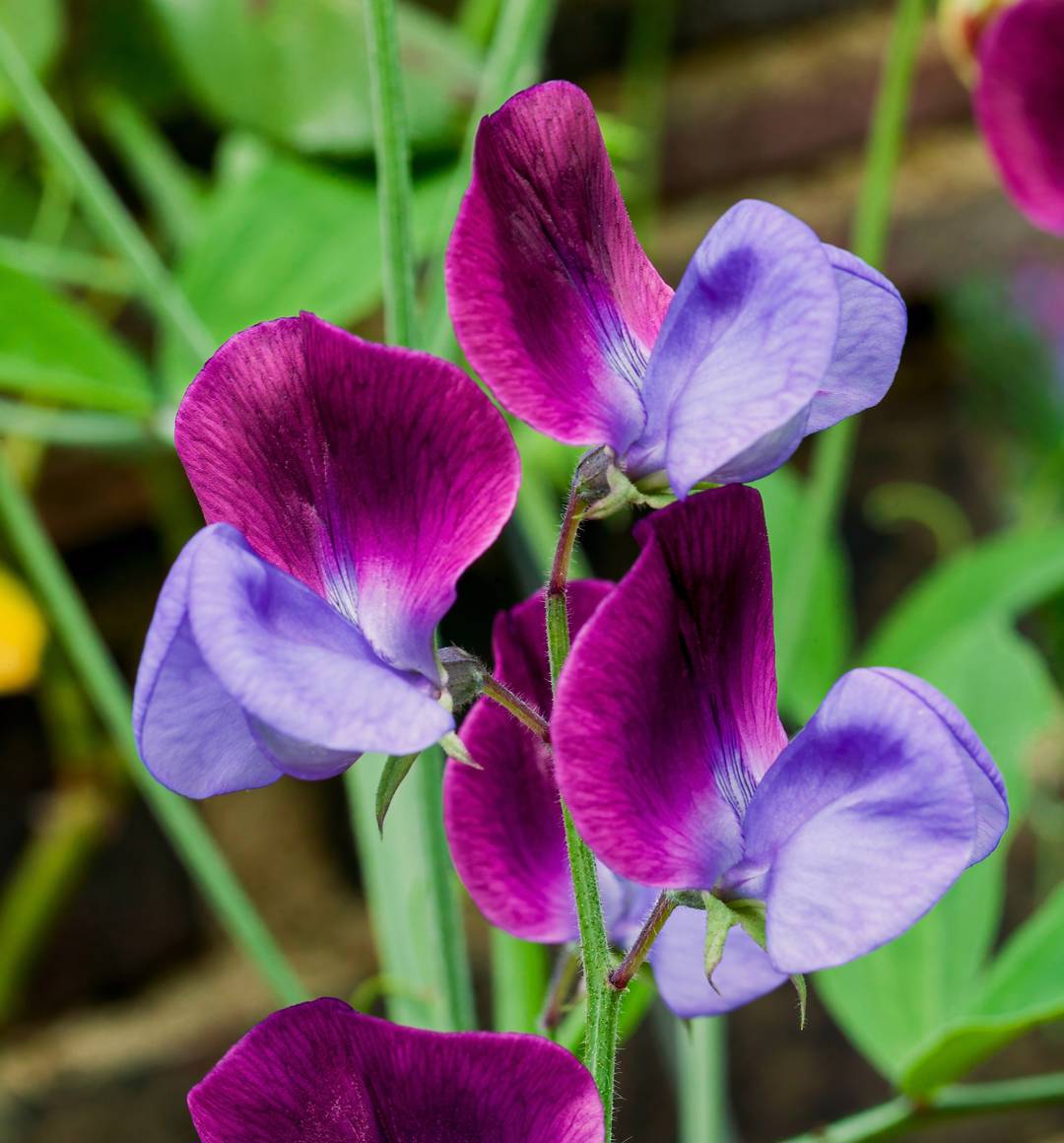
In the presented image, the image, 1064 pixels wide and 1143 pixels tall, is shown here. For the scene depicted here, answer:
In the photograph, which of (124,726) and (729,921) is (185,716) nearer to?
A: (729,921)

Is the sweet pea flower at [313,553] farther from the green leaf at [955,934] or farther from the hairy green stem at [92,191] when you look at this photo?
the green leaf at [955,934]

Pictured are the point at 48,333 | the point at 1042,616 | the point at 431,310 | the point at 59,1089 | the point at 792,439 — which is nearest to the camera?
the point at 792,439

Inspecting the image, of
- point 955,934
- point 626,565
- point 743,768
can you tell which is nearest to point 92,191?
point 743,768

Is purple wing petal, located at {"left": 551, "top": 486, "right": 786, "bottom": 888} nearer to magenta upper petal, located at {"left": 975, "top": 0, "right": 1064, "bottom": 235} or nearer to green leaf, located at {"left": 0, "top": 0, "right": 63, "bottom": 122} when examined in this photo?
magenta upper petal, located at {"left": 975, "top": 0, "right": 1064, "bottom": 235}

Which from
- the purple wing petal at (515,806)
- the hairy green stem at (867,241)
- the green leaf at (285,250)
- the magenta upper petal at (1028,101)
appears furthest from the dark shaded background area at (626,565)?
the purple wing petal at (515,806)

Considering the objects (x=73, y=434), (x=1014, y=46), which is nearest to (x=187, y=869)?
(x=73, y=434)

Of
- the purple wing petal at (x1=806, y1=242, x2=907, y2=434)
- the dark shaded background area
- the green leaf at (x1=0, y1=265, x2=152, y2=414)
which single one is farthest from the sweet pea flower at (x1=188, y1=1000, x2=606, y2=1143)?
the dark shaded background area

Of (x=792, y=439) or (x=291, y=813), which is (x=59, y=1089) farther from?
(x=792, y=439)

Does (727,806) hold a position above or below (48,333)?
below
